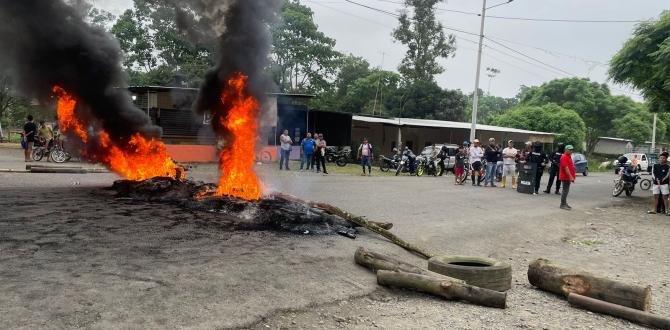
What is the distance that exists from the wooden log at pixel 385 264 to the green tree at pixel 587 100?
50028mm

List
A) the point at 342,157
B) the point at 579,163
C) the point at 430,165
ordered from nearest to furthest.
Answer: the point at 430,165 < the point at 342,157 < the point at 579,163

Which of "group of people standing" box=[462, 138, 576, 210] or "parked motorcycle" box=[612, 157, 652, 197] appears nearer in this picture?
"group of people standing" box=[462, 138, 576, 210]

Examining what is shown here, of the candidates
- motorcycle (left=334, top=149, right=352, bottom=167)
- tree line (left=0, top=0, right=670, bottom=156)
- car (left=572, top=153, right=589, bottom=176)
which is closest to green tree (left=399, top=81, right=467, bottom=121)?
tree line (left=0, top=0, right=670, bottom=156)

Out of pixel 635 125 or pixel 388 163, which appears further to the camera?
pixel 635 125

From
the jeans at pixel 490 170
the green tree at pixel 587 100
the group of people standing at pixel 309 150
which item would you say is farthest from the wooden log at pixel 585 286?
the green tree at pixel 587 100

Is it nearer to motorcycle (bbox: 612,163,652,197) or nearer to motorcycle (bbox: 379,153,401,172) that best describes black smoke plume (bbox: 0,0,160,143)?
motorcycle (bbox: 379,153,401,172)

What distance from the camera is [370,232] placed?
813 centimetres

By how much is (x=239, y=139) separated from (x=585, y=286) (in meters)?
7.07

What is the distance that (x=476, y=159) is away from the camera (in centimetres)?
1831

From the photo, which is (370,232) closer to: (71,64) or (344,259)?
(344,259)

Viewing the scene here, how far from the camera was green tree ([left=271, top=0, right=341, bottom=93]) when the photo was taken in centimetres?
3562

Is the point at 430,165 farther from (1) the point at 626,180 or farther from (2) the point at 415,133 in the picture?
(2) the point at 415,133

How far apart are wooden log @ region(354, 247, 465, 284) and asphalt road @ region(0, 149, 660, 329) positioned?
0.13 metres

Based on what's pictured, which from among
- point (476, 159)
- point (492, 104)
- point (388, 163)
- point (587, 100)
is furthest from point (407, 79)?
point (492, 104)
